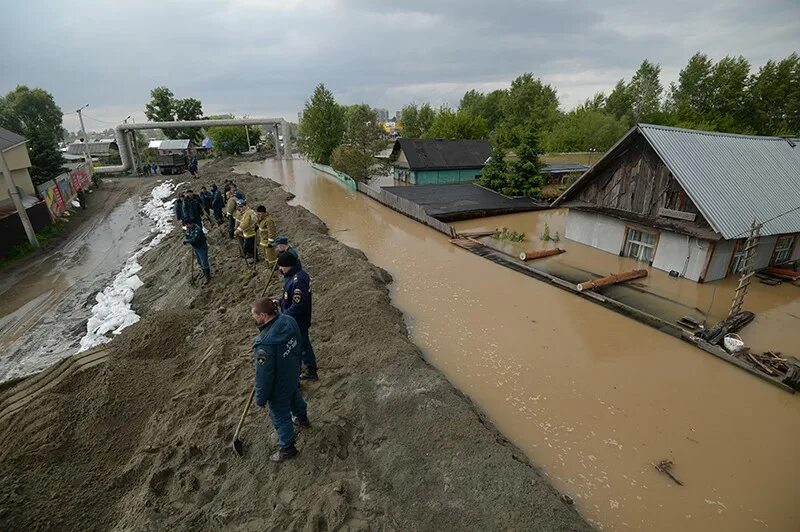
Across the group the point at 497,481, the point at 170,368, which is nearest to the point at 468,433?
the point at 497,481

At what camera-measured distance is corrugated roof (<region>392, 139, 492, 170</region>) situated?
30.2 metres

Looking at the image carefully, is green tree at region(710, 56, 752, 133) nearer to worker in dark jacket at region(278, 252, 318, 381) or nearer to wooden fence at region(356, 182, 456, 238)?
wooden fence at region(356, 182, 456, 238)

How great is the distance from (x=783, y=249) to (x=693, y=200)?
531cm

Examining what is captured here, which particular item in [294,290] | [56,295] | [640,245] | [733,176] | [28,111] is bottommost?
[56,295]

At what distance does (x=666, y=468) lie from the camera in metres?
5.39

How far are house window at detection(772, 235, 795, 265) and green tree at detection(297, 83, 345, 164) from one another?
3771cm

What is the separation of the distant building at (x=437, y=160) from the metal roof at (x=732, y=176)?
1618 cm

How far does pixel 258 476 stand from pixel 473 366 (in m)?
4.62

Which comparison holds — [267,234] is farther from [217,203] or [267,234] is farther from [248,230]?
[217,203]

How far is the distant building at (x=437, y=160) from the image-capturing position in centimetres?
3017

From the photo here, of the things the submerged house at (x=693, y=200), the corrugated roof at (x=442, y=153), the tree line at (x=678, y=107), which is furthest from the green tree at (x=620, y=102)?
the submerged house at (x=693, y=200)

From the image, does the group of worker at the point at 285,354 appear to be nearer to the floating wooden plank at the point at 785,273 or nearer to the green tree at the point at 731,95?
the floating wooden plank at the point at 785,273

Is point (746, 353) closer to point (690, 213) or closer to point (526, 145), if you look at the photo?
point (690, 213)

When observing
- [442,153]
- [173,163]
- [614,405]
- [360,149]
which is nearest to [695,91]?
[442,153]
